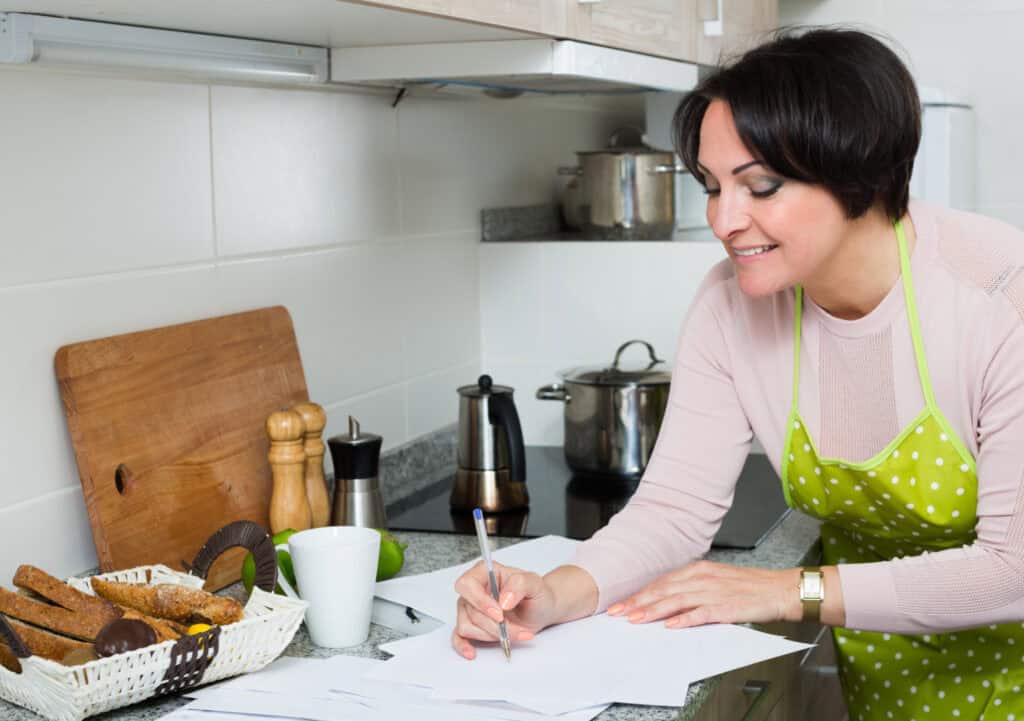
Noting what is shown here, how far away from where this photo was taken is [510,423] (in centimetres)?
186

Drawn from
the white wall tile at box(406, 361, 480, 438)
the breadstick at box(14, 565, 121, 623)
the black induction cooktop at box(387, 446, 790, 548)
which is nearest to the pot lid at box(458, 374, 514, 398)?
the black induction cooktop at box(387, 446, 790, 548)

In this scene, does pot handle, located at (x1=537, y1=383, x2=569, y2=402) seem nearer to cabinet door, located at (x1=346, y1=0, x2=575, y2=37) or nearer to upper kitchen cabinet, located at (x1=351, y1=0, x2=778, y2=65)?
upper kitchen cabinet, located at (x1=351, y1=0, x2=778, y2=65)

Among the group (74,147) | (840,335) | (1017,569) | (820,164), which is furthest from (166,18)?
(1017,569)

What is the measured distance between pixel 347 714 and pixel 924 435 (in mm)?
682

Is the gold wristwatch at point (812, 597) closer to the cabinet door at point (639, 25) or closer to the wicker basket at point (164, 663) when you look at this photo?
the wicker basket at point (164, 663)

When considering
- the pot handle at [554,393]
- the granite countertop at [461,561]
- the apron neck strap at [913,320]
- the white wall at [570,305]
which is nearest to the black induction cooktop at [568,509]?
the granite countertop at [461,561]

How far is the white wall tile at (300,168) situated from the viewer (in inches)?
66.4

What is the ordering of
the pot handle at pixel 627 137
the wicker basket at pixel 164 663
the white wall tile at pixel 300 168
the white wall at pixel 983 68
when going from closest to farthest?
the wicker basket at pixel 164 663 → the white wall tile at pixel 300 168 → the white wall at pixel 983 68 → the pot handle at pixel 627 137

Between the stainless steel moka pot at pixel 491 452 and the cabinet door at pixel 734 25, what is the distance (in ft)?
2.07

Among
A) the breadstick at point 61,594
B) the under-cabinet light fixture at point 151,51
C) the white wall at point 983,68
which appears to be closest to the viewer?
the breadstick at point 61,594

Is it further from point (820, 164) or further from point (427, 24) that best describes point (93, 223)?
→ point (820, 164)

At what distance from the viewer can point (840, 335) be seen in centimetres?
146

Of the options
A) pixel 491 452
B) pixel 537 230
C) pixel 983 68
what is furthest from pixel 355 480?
pixel 983 68

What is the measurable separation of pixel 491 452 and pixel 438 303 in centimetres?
44
